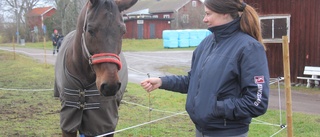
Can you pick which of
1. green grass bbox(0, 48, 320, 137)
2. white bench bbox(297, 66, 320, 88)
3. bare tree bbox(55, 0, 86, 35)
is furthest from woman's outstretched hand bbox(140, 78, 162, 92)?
bare tree bbox(55, 0, 86, 35)

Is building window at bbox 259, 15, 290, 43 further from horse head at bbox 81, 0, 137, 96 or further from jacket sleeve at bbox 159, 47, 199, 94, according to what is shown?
horse head at bbox 81, 0, 137, 96

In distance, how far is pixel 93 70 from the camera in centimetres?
270

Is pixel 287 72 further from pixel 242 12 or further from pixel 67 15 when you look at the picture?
pixel 67 15

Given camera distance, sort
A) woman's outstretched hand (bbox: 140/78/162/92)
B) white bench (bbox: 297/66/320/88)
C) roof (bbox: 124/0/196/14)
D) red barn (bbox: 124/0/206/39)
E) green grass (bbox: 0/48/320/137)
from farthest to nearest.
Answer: roof (bbox: 124/0/196/14)
red barn (bbox: 124/0/206/39)
white bench (bbox: 297/66/320/88)
green grass (bbox: 0/48/320/137)
woman's outstretched hand (bbox: 140/78/162/92)

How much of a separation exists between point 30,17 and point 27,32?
Result: 413cm

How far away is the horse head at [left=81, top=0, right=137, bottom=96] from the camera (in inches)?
94.9

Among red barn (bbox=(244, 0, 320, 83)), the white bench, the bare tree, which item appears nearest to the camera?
the white bench

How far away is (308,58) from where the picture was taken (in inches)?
444

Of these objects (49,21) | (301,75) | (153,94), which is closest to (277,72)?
(301,75)

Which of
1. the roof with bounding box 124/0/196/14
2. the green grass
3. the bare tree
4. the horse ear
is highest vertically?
the roof with bounding box 124/0/196/14

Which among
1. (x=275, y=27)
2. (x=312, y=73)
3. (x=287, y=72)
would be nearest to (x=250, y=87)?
(x=287, y=72)

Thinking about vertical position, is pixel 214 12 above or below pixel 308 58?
above

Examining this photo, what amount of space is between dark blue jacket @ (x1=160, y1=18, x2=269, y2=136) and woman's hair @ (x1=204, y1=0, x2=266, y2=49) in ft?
0.16

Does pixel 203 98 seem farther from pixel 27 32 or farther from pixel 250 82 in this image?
pixel 27 32
